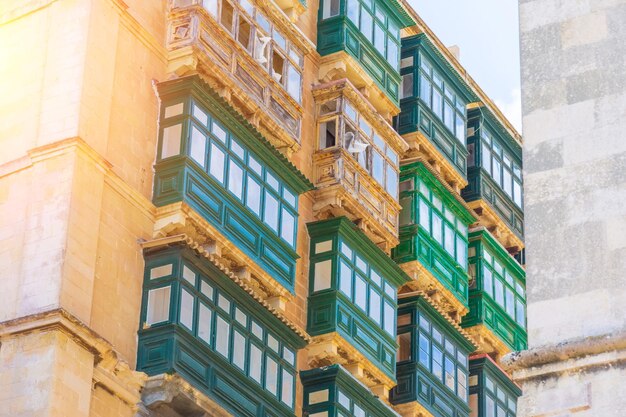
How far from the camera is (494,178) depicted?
178 ft

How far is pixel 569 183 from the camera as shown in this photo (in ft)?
69.7

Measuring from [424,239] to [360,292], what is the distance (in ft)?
15.5

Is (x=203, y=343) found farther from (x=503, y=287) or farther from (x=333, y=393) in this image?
(x=503, y=287)

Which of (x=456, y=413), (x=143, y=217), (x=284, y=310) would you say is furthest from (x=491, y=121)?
(x=143, y=217)

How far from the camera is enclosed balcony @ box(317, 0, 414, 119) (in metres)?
46.6

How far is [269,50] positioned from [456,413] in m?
11.6

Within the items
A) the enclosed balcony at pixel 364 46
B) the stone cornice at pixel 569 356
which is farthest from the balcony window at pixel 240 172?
the stone cornice at pixel 569 356

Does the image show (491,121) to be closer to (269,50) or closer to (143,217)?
(269,50)

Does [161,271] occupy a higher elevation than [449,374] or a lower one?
lower

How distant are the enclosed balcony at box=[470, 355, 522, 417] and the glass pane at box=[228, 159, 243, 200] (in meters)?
12.8

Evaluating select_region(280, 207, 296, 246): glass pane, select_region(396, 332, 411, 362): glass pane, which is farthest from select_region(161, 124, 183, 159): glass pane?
select_region(396, 332, 411, 362): glass pane

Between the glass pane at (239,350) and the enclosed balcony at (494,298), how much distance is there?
13227 mm

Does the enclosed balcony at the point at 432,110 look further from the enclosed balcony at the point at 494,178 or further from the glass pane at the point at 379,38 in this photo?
the glass pane at the point at 379,38

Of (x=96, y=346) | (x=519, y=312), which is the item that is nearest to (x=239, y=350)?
(x=96, y=346)
